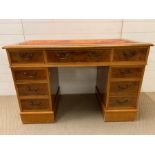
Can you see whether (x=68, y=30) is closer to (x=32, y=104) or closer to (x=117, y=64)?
(x=117, y=64)

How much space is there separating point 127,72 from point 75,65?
0.44 m

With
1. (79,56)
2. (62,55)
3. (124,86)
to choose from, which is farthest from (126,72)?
(62,55)

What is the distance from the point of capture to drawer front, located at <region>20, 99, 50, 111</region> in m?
1.46

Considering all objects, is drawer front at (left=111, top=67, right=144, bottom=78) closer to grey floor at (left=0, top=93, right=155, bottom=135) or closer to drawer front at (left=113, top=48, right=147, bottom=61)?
drawer front at (left=113, top=48, right=147, bottom=61)

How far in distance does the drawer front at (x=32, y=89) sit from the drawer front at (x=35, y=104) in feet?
0.24

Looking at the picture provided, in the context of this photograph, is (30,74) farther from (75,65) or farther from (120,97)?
(120,97)

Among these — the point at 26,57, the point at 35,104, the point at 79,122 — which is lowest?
the point at 79,122

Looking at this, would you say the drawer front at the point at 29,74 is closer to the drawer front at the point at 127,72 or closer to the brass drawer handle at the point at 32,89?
the brass drawer handle at the point at 32,89

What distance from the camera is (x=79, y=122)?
1564mm

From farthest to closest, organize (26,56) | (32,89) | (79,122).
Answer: (79,122) < (32,89) < (26,56)

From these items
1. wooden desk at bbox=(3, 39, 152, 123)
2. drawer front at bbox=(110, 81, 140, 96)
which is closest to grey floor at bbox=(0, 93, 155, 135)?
wooden desk at bbox=(3, 39, 152, 123)

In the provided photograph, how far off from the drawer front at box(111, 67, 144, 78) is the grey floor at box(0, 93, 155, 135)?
1.57ft

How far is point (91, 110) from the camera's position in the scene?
69.2 inches

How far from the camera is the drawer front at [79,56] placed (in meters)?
1.27
